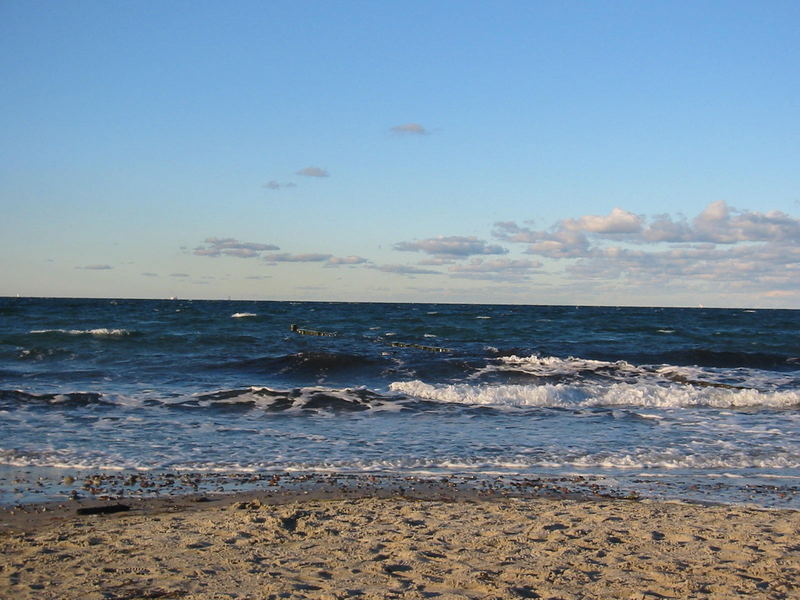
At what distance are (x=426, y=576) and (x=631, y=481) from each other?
5.00 meters

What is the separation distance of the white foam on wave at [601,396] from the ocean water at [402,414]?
7cm

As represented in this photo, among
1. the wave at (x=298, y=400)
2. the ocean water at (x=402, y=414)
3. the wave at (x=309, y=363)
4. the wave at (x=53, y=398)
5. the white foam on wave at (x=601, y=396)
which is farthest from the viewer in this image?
the wave at (x=309, y=363)

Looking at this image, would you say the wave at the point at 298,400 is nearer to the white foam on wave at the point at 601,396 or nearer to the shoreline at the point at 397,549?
the white foam on wave at the point at 601,396

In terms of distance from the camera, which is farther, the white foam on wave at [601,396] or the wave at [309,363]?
the wave at [309,363]

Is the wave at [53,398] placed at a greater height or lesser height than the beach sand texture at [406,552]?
lesser

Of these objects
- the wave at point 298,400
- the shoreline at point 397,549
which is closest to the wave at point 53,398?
the wave at point 298,400

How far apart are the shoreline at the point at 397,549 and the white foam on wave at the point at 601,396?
9.76 meters

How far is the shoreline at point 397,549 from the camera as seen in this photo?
17.5ft

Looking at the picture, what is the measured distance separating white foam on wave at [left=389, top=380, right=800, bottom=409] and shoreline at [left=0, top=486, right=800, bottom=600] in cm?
976

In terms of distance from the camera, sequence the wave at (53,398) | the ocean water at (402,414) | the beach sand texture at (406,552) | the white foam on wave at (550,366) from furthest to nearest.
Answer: the white foam on wave at (550,366), the wave at (53,398), the ocean water at (402,414), the beach sand texture at (406,552)

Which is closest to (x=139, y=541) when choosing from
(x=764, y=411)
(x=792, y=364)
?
(x=764, y=411)

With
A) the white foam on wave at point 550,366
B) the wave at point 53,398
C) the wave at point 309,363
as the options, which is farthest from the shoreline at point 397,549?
the white foam on wave at point 550,366

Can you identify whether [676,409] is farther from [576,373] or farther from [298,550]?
[298,550]

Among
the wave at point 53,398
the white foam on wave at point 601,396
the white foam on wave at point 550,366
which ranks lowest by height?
the wave at point 53,398
